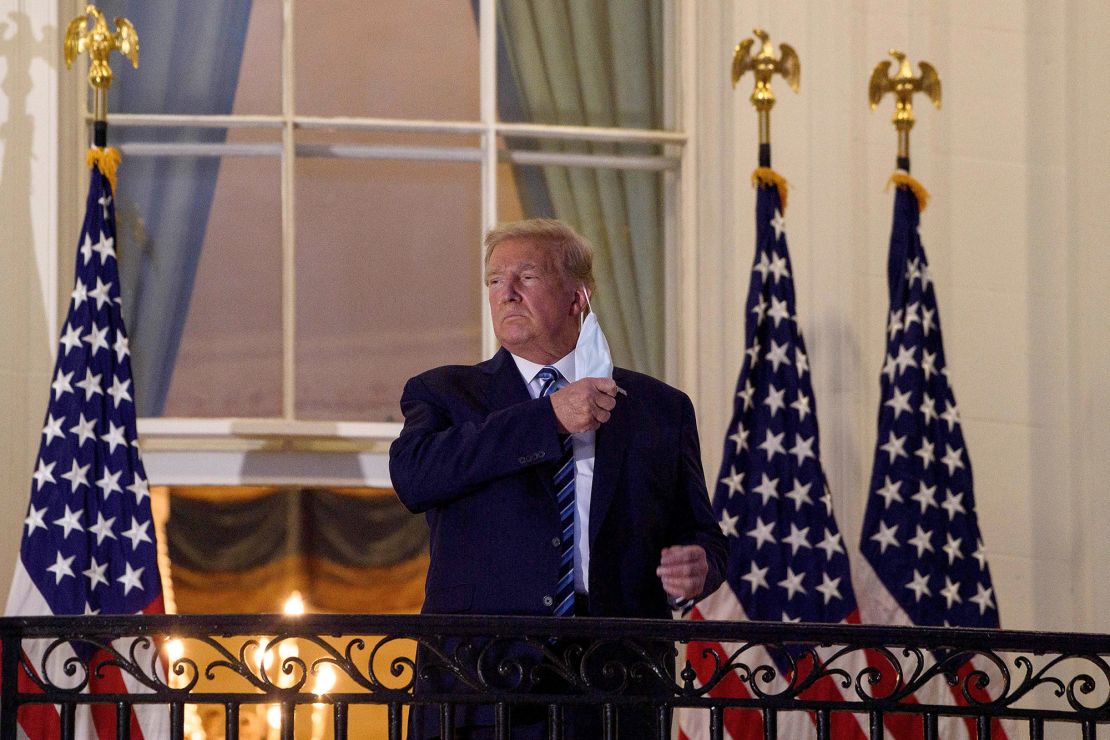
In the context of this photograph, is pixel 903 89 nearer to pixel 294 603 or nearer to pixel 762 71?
pixel 762 71

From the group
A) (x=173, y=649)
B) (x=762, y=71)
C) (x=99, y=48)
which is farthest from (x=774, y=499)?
(x=99, y=48)

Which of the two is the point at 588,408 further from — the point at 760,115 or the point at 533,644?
the point at 760,115

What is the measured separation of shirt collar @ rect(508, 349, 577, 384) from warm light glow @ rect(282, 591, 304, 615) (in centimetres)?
232

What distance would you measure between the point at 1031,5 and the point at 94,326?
11.0 feet

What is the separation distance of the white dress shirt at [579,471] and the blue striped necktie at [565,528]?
1 centimetres

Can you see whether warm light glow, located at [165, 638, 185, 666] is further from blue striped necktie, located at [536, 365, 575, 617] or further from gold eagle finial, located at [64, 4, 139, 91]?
blue striped necktie, located at [536, 365, 575, 617]

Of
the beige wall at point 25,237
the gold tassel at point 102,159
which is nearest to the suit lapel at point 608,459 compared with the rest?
the gold tassel at point 102,159

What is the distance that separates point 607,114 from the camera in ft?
18.7

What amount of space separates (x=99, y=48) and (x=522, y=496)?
2.55 m

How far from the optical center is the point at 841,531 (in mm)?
5352

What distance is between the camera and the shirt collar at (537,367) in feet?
10.1

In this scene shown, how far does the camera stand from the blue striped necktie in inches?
112

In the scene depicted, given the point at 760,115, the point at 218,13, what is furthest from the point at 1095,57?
the point at 218,13

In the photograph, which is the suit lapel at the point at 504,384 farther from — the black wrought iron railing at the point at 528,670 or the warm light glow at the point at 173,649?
the warm light glow at the point at 173,649
